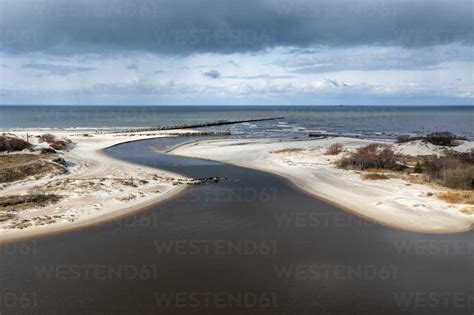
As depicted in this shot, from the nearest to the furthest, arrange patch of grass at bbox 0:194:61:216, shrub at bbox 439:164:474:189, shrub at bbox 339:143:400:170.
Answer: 1. patch of grass at bbox 0:194:61:216
2. shrub at bbox 439:164:474:189
3. shrub at bbox 339:143:400:170

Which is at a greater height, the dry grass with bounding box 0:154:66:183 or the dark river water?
the dry grass with bounding box 0:154:66:183

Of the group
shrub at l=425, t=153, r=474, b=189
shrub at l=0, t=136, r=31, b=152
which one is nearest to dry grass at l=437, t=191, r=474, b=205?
shrub at l=425, t=153, r=474, b=189

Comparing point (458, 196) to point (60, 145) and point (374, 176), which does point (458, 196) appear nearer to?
point (374, 176)

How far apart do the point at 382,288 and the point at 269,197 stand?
1363 cm

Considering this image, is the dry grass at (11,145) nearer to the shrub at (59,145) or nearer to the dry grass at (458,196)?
the shrub at (59,145)

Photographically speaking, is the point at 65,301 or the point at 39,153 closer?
the point at 65,301

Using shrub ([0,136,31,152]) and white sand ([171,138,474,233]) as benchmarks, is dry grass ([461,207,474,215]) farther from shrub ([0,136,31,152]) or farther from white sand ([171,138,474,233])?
shrub ([0,136,31,152])

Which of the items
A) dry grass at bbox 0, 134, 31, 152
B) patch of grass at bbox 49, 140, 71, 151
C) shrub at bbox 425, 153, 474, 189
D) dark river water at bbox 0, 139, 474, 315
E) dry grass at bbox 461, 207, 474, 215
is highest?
dry grass at bbox 0, 134, 31, 152

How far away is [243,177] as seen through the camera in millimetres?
34750

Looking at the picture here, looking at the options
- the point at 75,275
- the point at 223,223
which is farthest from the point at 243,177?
the point at 75,275

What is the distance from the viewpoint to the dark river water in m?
13.5

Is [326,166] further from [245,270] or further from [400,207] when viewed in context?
[245,270]

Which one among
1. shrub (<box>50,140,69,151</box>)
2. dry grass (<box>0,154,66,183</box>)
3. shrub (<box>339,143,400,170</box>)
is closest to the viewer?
dry grass (<box>0,154,66,183</box>)

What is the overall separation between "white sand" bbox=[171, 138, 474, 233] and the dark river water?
161 cm
